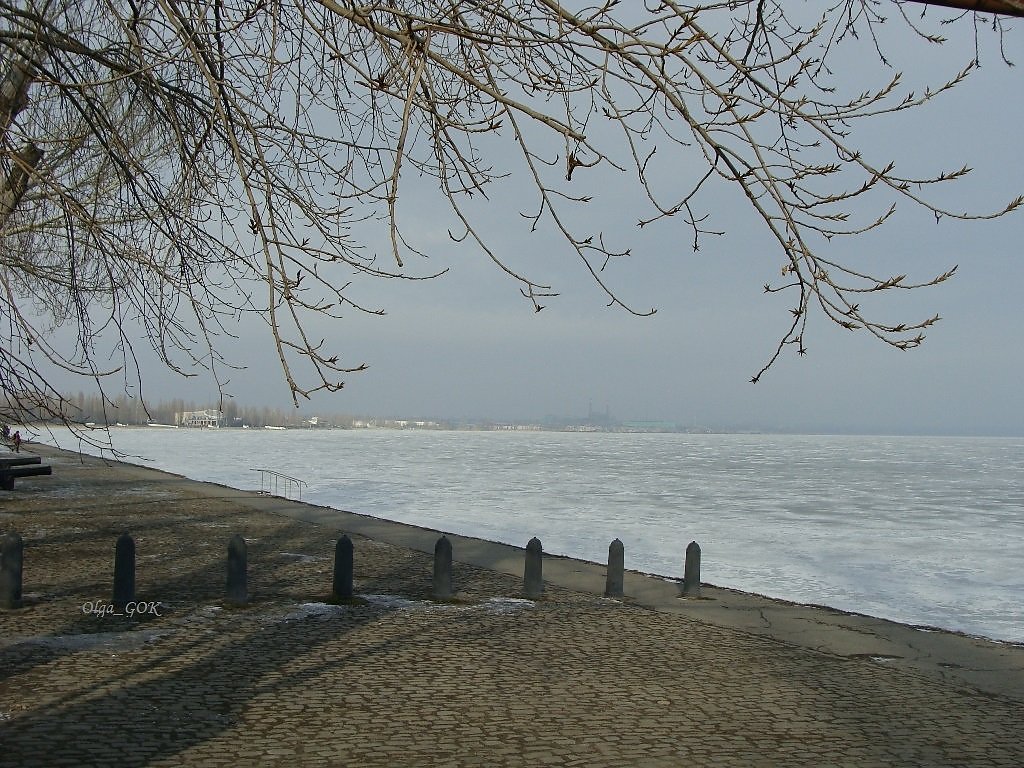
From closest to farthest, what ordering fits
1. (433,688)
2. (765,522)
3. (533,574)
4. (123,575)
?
1. (433,688)
2. (123,575)
3. (533,574)
4. (765,522)

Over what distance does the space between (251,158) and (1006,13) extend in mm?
4507

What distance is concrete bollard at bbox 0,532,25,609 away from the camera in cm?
A: 1048

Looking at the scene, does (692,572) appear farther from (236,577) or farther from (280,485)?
(280,485)

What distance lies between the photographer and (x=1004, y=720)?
7.83 meters

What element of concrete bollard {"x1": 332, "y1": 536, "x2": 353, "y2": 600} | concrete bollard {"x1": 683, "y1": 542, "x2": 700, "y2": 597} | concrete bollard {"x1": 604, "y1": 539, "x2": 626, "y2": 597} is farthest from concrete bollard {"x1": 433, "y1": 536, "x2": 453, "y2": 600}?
concrete bollard {"x1": 683, "y1": 542, "x2": 700, "y2": 597}

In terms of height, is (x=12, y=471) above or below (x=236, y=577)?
above

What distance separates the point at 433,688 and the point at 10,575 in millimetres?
5251

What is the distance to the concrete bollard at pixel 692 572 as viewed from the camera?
42.9ft

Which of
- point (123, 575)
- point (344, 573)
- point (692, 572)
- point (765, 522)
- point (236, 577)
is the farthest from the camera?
point (765, 522)

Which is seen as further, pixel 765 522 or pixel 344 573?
pixel 765 522

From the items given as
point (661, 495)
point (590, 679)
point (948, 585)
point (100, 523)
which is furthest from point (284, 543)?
point (661, 495)

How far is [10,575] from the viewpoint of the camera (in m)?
10.5

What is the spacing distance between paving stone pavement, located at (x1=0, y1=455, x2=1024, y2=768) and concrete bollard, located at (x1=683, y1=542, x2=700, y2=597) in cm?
110

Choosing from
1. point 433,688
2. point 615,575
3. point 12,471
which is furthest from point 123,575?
point 12,471
